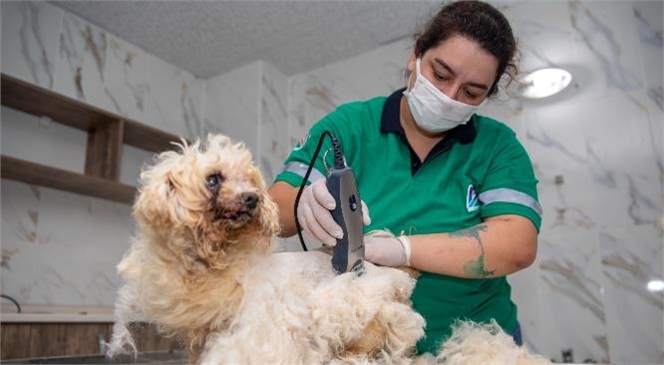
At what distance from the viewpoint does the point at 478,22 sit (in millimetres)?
954

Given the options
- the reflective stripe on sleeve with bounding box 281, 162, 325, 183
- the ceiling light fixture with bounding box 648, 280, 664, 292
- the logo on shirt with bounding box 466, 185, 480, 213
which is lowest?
the ceiling light fixture with bounding box 648, 280, 664, 292

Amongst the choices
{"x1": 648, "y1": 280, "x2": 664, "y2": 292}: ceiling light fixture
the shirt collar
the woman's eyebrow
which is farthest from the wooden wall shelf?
{"x1": 648, "y1": 280, "x2": 664, "y2": 292}: ceiling light fixture

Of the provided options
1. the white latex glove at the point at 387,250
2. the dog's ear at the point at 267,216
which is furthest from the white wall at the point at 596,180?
the dog's ear at the point at 267,216

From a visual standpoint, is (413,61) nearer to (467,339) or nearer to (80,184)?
(467,339)

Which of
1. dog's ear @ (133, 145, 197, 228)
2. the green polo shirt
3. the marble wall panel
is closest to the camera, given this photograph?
dog's ear @ (133, 145, 197, 228)

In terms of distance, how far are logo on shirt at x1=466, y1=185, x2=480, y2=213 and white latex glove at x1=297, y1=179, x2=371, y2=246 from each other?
0.30 m

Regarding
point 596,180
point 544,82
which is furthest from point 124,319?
point 596,180

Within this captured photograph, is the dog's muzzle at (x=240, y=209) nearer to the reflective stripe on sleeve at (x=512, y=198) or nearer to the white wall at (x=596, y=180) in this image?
the reflective stripe on sleeve at (x=512, y=198)

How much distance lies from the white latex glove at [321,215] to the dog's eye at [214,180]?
0.17 metres

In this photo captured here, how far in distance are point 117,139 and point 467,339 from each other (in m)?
2.17

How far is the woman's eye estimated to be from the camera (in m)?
0.51

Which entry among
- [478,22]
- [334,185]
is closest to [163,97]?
[478,22]

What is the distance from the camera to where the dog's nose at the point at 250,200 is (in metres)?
0.50

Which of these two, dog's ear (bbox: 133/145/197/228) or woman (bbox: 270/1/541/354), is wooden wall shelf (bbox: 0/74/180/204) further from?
dog's ear (bbox: 133/145/197/228)
